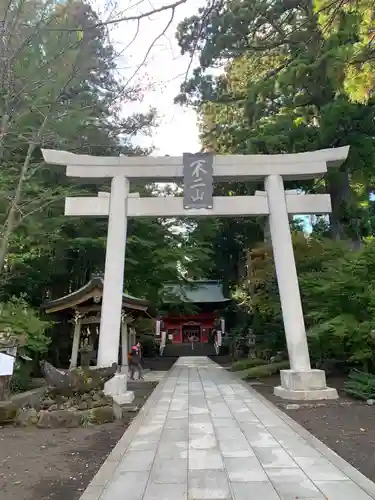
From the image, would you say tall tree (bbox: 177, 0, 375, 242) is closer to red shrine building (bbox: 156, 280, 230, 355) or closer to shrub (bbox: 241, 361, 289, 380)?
shrub (bbox: 241, 361, 289, 380)

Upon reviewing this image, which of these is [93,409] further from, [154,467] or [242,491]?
[242,491]

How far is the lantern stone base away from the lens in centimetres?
848

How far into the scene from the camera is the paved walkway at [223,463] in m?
3.40

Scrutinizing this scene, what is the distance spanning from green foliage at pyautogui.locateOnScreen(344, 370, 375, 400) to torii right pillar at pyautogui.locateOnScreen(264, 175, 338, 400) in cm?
40

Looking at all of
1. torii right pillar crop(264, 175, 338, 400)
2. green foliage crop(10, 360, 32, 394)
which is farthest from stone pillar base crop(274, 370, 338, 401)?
green foliage crop(10, 360, 32, 394)

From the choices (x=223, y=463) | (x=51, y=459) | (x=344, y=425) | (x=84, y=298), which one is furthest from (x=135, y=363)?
(x=223, y=463)

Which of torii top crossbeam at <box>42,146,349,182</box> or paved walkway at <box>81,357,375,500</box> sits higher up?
torii top crossbeam at <box>42,146,349,182</box>

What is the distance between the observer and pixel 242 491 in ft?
11.2

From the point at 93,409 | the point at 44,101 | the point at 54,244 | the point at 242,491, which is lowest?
the point at 242,491

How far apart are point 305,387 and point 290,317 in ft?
4.87

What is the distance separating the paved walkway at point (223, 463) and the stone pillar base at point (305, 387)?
1720mm

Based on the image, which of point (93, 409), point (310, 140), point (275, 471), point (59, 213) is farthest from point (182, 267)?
point (275, 471)

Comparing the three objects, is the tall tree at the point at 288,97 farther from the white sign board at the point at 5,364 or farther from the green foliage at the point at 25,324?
the white sign board at the point at 5,364

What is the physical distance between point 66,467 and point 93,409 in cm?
232
